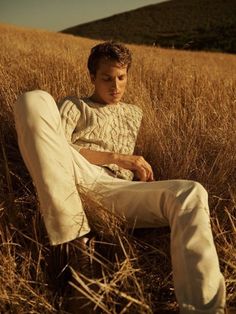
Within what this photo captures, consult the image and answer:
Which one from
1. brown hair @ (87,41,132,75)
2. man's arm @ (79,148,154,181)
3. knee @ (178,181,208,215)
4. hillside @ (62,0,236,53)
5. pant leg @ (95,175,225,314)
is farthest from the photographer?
hillside @ (62,0,236,53)

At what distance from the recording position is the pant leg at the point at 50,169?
1.68 m

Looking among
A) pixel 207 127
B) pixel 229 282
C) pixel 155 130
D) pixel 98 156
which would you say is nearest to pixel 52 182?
pixel 98 156

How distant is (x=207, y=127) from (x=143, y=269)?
49.4 inches

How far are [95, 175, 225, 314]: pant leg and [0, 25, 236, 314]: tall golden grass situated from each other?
0.33 feet

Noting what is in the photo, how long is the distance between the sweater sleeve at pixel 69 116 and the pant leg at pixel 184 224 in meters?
0.33

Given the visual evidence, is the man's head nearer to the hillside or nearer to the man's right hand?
the man's right hand

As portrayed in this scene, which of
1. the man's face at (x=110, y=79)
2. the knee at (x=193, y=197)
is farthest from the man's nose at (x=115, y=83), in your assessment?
the knee at (x=193, y=197)

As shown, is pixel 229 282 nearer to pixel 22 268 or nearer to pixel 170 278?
pixel 170 278

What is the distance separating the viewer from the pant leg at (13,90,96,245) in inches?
66.2

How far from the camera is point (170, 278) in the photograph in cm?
189

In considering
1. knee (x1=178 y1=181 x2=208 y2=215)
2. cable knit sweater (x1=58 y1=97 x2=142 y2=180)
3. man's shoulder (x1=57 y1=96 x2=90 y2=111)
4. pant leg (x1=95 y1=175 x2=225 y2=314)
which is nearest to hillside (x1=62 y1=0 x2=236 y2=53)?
cable knit sweater (x1=58 y1=97 x2=142 y2=180)

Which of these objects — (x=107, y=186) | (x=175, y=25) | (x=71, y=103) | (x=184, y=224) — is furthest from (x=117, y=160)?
(x=175, y=25)

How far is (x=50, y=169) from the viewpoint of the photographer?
66.3 inches

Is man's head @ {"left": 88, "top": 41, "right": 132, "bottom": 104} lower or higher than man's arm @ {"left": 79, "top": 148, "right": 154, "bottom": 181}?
higher
